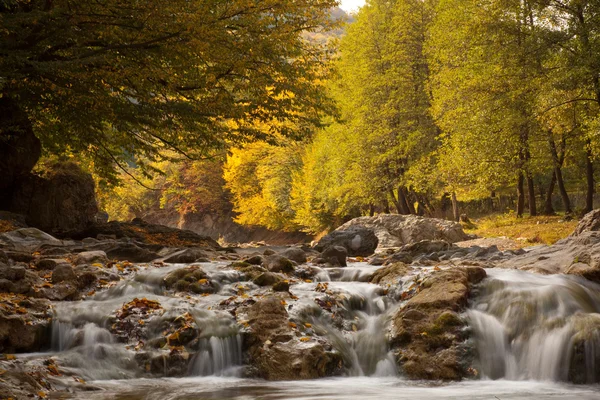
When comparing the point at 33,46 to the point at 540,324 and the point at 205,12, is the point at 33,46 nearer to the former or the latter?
the point at 205,12

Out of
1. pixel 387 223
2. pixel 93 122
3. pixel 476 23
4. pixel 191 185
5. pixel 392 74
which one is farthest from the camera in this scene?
pixel 191 185

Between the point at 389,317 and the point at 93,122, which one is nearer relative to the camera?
the point at 389,317

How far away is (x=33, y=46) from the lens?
1021cm

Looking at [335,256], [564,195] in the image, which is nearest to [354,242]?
[335,256]

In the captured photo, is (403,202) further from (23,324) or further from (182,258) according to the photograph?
(23,324)

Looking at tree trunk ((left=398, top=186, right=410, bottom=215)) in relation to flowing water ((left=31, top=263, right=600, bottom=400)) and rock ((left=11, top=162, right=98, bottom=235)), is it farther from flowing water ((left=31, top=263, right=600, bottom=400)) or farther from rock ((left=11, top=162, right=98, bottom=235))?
flowing water ((left=31, top=263, right=600, bottom=400))

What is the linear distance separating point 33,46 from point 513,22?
17.5m

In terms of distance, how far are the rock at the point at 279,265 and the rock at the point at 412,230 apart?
10.5 metres

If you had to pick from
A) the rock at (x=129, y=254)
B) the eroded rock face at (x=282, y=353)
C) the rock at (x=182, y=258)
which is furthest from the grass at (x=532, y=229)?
the eroded rock face at (x=282, y=353)

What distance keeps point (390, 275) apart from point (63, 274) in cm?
537

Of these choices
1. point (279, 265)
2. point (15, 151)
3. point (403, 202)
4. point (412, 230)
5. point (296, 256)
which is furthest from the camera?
point (403, 202)

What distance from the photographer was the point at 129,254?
1199 centimetres

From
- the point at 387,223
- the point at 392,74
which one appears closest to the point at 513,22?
the point at 392,74

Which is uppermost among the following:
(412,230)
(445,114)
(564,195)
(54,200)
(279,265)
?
(445,114)
